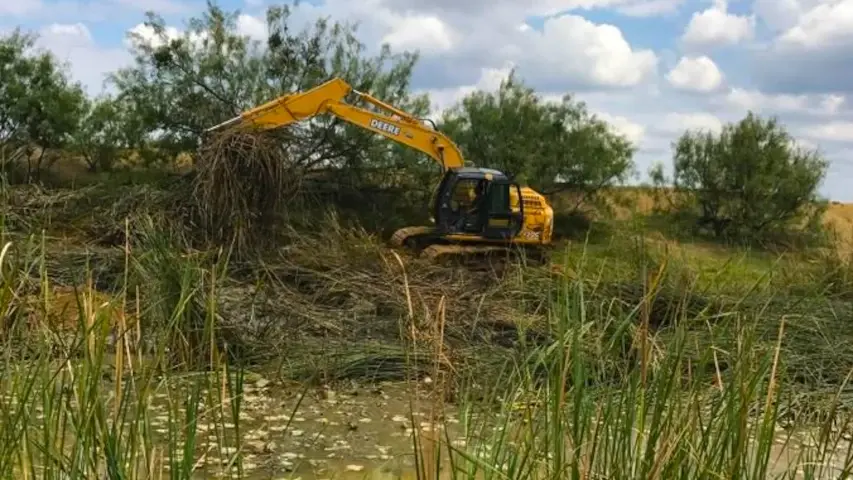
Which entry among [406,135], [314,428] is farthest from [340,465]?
[406,135]

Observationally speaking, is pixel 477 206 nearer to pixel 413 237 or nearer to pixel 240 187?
pixel 413 237

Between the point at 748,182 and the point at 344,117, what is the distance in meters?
12.7

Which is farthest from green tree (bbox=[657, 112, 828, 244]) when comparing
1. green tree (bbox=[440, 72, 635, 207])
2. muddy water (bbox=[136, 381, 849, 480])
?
muddy water (bbox=[136, 381, 849, 480])

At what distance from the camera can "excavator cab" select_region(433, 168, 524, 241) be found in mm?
13875

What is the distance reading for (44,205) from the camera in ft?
40.5

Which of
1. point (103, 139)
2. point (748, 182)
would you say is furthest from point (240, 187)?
point (748, 182)

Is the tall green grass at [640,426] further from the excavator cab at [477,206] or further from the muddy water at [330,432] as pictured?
the excavator cab at [477,206]

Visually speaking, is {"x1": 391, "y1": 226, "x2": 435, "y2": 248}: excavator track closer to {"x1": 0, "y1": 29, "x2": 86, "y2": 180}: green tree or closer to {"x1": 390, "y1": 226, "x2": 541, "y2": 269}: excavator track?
{"x1": 390, "y1": 226, "x2": 541, "y2": 269}: excavator track

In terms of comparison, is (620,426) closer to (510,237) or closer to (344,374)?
(344,374)

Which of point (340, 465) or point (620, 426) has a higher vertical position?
point (620, 426)

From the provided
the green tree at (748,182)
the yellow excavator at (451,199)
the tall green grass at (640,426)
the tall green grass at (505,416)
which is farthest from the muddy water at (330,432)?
the green tree at (748,182)

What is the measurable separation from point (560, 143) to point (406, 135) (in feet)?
26.3

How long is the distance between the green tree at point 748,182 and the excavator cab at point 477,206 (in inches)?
408

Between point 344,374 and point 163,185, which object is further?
point 163,185
